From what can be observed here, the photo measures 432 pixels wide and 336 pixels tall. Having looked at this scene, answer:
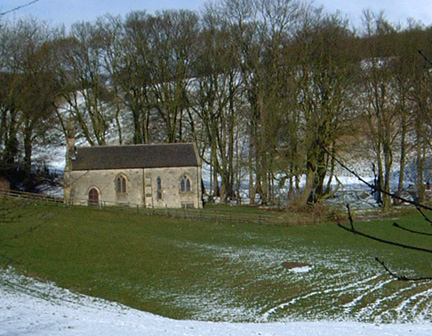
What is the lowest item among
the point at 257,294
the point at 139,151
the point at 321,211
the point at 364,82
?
the point at 257,294

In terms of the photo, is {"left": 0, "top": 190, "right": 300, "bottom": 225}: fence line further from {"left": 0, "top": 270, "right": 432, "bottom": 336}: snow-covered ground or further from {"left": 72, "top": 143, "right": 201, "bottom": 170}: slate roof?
{"left": 0, "top": 270, "right": 432, "bottom": 336}: snow-covered ground

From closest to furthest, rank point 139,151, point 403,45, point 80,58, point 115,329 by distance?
1. point 115,329
2. point 403,45
3. point 139,151
4. point 80,58

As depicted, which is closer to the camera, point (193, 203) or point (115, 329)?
point (115, 329)

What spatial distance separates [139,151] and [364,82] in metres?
20.1

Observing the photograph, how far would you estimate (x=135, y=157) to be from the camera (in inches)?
1848

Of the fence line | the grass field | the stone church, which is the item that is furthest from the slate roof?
the grass field

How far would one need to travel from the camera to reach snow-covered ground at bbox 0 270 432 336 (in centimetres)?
1516

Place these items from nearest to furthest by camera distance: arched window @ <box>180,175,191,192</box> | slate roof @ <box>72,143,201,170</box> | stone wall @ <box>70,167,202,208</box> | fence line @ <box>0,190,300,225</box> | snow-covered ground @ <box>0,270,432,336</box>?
1. snow-covered ground @ <box>0,270,432,336</box>
2. fence line @ <box>0,190,300,225</box>
3. stone wall @ <box>70,167,202,208</box>
4. slate roof @ <box>72,143,201,170</box>
5. arched window @ <box>180,175,191,192</box>

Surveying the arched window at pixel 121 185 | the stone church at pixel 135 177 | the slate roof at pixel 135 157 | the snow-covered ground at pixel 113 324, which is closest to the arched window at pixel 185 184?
the stone church at pixel 135 177

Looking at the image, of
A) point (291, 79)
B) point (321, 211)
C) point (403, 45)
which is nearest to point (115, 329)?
point (321, 211)

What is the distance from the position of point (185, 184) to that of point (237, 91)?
11438mm

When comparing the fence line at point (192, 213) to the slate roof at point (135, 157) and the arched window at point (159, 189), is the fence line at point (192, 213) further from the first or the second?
the slate roof at point (135, 157)

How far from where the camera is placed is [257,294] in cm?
2125

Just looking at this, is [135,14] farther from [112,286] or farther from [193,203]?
[112,286]
